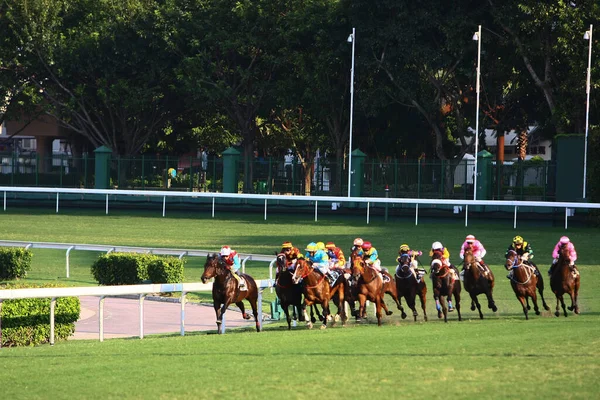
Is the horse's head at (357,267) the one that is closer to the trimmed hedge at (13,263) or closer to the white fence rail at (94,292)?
the white fence rail at (94,292)

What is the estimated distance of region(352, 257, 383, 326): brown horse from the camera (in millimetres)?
15023

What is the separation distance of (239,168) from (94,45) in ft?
30.5

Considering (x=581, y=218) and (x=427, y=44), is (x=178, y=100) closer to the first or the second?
(x=427, y=44)

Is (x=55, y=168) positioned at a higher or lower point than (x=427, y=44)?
lower

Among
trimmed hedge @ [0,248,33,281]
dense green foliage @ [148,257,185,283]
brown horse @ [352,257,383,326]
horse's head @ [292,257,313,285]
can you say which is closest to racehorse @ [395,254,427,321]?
brown horse @ [352,257,383,326]

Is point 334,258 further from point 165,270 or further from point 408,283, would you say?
point 165,270

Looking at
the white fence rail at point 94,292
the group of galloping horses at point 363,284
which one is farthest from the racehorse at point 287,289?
the white fence rail at point 94,292

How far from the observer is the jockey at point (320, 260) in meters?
15.2

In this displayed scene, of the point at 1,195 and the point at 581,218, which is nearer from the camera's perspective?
the point at 581,218

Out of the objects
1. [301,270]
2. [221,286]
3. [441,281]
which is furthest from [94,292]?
[441,281]

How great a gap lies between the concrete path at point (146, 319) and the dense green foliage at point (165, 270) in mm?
591

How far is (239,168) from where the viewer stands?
3941 cm

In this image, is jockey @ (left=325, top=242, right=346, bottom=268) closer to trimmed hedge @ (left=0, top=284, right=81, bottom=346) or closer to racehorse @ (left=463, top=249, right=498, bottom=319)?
racehorse @ (left=463, top=249, right=498, bottom=319)

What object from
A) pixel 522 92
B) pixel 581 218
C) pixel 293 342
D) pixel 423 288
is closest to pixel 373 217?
pixel 581 218
